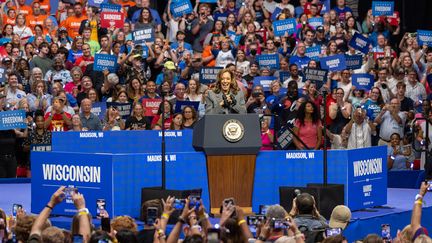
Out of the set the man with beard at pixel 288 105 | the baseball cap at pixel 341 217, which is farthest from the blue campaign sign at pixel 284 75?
the baseball cap at pixel 341 217

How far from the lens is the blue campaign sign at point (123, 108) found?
20478 mm

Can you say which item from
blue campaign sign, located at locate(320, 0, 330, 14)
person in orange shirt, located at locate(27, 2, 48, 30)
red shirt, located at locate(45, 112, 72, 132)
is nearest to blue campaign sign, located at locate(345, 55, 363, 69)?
blue campaign sign, located at locate(320, 0, 330, 14)

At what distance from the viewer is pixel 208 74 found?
72.5 ft

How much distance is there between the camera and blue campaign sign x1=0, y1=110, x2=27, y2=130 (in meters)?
19.5

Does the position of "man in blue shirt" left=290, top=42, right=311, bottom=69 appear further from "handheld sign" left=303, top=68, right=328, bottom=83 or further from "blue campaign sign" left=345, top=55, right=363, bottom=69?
"handheld sign" left=303, top=68, right=328, bottom=83

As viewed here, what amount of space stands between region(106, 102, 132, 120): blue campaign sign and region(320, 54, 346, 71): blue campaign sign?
12.6 feet

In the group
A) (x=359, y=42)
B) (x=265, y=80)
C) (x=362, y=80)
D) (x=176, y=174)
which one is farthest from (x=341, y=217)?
(x=359, y=42)

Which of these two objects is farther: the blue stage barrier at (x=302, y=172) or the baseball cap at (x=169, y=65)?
the baseball cap at (x=169, y=65)

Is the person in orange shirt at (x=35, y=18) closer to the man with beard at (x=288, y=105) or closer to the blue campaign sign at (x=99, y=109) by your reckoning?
the blue campaign sign at (x=99, y=109)

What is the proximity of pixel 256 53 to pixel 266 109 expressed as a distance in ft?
11.1

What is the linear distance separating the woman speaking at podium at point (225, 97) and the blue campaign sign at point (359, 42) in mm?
8451

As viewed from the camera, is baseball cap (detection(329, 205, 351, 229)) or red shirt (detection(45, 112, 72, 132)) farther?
red shirt (detection(45, 112, 72, 132))

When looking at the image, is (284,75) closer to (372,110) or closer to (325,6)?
(372,110)

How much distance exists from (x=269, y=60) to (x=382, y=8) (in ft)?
10.8
